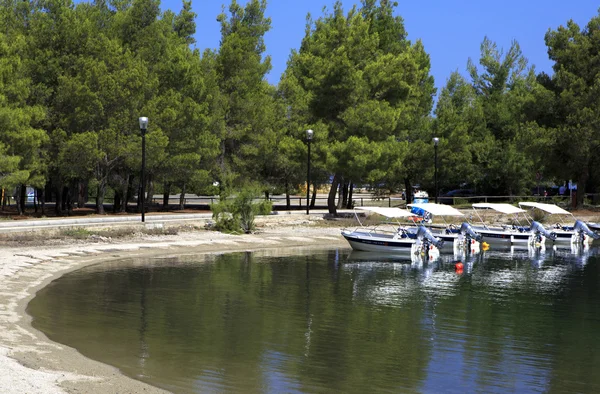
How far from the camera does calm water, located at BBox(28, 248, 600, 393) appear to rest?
53.5ft

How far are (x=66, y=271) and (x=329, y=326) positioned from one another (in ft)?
45.9

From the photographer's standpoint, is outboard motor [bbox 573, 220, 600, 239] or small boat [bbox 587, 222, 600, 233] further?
small boat [bbox 587, 222, 600, 233]

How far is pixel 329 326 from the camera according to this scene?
2203 centimetres

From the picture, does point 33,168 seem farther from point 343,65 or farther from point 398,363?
point 398,363

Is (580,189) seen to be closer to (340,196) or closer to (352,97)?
(340,196)

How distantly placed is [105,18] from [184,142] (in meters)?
11.7

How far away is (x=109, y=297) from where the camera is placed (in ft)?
85.7

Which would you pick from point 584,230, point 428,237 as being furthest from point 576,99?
point 428,237

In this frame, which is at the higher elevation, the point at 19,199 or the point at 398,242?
the point at 19,199

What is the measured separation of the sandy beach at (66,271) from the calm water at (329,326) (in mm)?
647

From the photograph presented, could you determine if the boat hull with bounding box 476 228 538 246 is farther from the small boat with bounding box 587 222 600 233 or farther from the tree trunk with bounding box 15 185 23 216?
the tree trunk with bounding box 15 185 23 216

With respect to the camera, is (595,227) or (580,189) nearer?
(595,227)

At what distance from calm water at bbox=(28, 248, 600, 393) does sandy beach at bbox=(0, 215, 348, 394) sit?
647mm

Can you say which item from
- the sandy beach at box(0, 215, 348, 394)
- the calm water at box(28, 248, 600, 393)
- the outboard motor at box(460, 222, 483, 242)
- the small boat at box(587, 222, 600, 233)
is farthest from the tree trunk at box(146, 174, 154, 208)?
the small boat at box(587, 222, 600, 233)
